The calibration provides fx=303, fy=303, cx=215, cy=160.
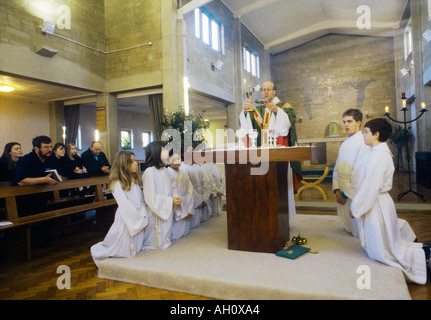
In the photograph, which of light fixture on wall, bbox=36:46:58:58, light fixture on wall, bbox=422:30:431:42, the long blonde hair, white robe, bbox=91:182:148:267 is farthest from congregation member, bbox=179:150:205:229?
light fixture on wall, bbox=422:30:431:42

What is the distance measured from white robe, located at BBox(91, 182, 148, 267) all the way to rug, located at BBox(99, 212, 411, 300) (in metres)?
0.12

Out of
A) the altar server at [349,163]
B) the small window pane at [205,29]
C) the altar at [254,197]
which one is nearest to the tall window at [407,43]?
the small window pane at [205,29]

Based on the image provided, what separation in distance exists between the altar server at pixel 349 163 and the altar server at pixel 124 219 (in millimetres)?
2283

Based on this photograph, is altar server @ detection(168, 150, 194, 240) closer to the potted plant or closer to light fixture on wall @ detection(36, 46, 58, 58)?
light fixture on wall @ detection(36, 46, 58, 58)

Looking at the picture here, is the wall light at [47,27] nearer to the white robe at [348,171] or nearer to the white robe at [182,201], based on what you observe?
the white robe at [182,201]

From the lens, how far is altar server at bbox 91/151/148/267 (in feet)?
9.94

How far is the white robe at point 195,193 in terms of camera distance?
422cm

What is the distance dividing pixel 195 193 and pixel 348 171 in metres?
1.99

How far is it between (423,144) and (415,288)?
8.86m

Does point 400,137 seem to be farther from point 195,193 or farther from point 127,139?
point 127,139

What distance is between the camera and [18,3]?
6367 mm

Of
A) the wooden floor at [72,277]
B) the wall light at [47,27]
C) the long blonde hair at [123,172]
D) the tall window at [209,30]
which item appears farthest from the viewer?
the tall window at [209,30]

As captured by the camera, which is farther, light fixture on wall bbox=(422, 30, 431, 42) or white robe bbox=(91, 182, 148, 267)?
light fixture on wall bbox=(422, 30, 431, 42)

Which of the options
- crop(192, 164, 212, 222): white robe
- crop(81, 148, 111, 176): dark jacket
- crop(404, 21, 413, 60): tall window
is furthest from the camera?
crop(404, 21, 413, 60): tall window
